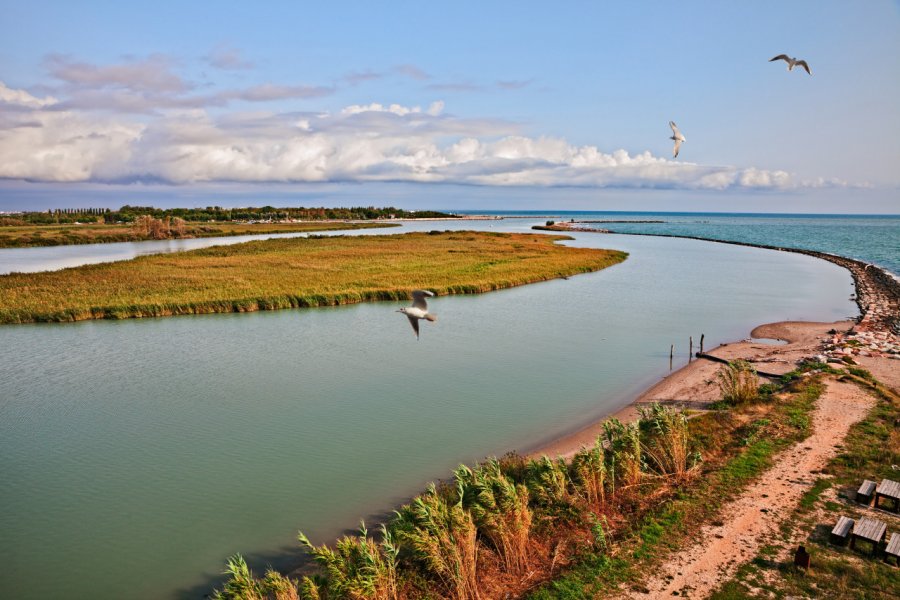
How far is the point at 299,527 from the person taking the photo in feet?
42.9

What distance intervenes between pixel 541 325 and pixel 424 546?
2675 centimetres

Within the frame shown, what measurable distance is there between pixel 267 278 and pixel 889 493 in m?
46.0

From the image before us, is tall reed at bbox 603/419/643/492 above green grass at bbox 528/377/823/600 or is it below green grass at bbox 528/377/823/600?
above

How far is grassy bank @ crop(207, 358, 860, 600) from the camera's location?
30.2 feet

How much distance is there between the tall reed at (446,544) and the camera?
9219 mm

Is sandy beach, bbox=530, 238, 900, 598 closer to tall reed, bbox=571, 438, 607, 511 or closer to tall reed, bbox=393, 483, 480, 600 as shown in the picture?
tall reed, bbox=571, 438, 607, 511

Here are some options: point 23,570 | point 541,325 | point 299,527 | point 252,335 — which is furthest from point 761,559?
point 252,335

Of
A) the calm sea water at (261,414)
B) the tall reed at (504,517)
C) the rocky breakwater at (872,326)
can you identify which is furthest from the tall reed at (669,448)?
the rocky breakwater at (872,326)

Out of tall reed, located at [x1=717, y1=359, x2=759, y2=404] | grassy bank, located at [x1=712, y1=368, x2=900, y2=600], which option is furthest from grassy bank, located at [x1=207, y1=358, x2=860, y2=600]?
tall reed, located at [x1=717, y1=359, x2=759, y2=404]

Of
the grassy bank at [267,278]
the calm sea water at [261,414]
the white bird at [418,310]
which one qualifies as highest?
the white bird at [418,310]

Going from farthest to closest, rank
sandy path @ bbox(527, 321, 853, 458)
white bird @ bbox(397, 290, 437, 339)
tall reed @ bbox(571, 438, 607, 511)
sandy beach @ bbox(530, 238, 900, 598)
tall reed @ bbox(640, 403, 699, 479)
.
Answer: sandy path @ bbox(527, 321, 853, 458)
tall reed @ bbox(640, 403, 699, 479)
tall reed @ bbox(571, 438, 607, 511)
white bird @ bbox(397, 290, 437, 339)
sandy beach @ bbox(530, 238, 900, 598)

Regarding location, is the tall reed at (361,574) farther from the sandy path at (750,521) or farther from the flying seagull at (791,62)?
the flying seagull at (791,62)

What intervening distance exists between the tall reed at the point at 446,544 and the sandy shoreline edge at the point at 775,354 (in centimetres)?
403

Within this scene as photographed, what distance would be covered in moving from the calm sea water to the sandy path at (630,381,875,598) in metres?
6.78
